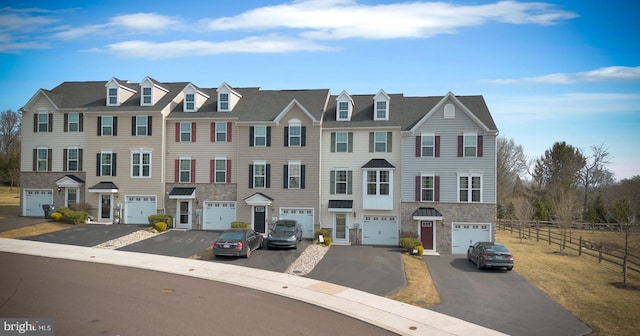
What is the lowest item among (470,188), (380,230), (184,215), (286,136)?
(380,230)

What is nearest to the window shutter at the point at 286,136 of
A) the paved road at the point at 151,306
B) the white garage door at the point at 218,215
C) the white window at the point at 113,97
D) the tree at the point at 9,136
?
the white garage door at the point at 218,215

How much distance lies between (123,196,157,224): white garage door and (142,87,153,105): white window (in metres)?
7.28

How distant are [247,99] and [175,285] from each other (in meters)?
21.8

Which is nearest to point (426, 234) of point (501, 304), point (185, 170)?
point (501, 304)

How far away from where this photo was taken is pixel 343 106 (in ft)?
117

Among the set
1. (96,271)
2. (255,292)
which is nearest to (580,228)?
(255,292)

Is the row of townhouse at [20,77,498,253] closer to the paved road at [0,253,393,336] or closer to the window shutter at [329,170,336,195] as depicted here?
the window shutter at [329,170,336,195]

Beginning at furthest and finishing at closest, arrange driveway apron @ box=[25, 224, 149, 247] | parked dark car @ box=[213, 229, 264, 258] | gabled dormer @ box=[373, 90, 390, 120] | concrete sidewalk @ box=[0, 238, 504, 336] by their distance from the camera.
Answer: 1. gabled dormer @ box=[373, 90, 390, 120]
2. driveway apron @ box=[25, 224, 149, 247]
3. parked dark car @ box=[213, 229, 264, 258]
4. concrete sidewalk @ box=[0, 238, 504, 336]

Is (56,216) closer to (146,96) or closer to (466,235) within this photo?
(146,96)

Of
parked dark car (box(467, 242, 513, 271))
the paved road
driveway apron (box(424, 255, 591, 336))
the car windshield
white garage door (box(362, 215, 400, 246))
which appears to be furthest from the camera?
white garage door (box(362, 215, 400, 246))

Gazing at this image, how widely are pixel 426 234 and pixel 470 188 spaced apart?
4.42m

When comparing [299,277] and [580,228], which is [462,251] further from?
[580,228]

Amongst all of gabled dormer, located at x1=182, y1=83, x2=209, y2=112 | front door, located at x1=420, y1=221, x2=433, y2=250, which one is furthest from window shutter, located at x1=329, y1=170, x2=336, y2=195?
gabled dormer, located at x1=182, y1=83, x2=209, y2=112

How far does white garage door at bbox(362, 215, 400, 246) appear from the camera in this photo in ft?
113
